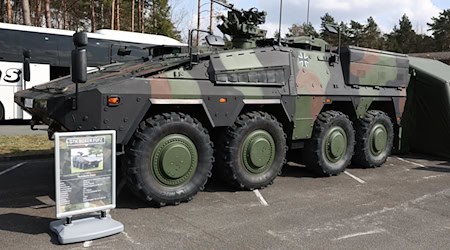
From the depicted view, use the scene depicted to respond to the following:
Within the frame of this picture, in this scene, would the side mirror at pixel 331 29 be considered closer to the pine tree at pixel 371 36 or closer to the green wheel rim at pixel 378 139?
the green wheel rim at pixel 378 139

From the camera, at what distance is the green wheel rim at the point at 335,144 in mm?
7152

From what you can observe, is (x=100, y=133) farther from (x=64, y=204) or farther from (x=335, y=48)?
(x=335, y=48)

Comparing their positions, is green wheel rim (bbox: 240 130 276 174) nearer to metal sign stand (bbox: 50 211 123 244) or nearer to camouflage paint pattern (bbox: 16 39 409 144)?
camouflage paint pattern (bbox: 16 39 409 144)

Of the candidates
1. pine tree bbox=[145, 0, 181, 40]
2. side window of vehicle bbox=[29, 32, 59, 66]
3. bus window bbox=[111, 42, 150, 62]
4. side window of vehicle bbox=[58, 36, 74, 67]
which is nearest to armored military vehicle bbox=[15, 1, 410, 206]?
bus window bbox=[111, 42, 150, 62]

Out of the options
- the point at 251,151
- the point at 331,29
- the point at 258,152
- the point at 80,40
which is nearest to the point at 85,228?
the point at 80,40

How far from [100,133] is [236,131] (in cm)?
191

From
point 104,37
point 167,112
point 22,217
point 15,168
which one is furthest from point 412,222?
point 104,37

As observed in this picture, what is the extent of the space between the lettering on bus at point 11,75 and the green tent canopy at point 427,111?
406 inches

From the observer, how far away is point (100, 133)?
4.51 m

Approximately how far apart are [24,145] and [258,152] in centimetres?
551

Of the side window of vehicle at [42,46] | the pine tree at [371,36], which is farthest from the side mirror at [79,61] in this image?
the pine tree at [371,36]

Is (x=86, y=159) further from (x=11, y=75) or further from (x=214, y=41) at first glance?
(x=11, y=75)

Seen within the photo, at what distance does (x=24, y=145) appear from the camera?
947 cm

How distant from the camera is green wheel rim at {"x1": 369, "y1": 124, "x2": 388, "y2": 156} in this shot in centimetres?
801
